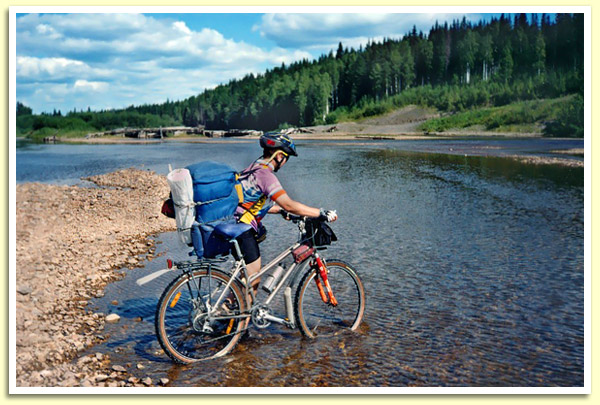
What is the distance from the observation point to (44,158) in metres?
9.00

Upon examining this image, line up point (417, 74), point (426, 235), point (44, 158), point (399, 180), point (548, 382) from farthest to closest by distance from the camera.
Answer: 1. point (417, 74)
2. point (399, 180)
3. point (426, 235)
4. point (44, 158)
5. point (548, 382)

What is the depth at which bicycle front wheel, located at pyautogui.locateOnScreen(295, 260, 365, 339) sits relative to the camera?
21.4 ft

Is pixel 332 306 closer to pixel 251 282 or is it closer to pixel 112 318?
pixel 251 282

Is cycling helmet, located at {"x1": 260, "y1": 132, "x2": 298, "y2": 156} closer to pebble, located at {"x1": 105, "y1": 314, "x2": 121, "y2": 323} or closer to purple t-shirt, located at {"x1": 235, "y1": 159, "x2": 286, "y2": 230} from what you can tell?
purple t-shirt, located at {"x1": 235, "y1": 159, "x2": 286, "y2": 230}

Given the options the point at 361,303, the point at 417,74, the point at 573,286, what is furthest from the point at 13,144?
the point at 417,74

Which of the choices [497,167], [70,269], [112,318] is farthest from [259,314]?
[497,167]

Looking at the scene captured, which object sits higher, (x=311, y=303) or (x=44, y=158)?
(x=44, y=158)

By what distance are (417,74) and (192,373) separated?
43453mm

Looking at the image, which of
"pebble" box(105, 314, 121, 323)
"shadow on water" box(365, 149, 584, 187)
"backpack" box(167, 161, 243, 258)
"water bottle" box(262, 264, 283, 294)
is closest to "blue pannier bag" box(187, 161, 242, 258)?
"backpack" box(167, 161, 243, 258)

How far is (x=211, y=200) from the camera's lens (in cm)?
561

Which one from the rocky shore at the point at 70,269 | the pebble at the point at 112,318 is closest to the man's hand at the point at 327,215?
the rocky shore at the point at 70,269

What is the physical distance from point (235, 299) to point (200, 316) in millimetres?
433
